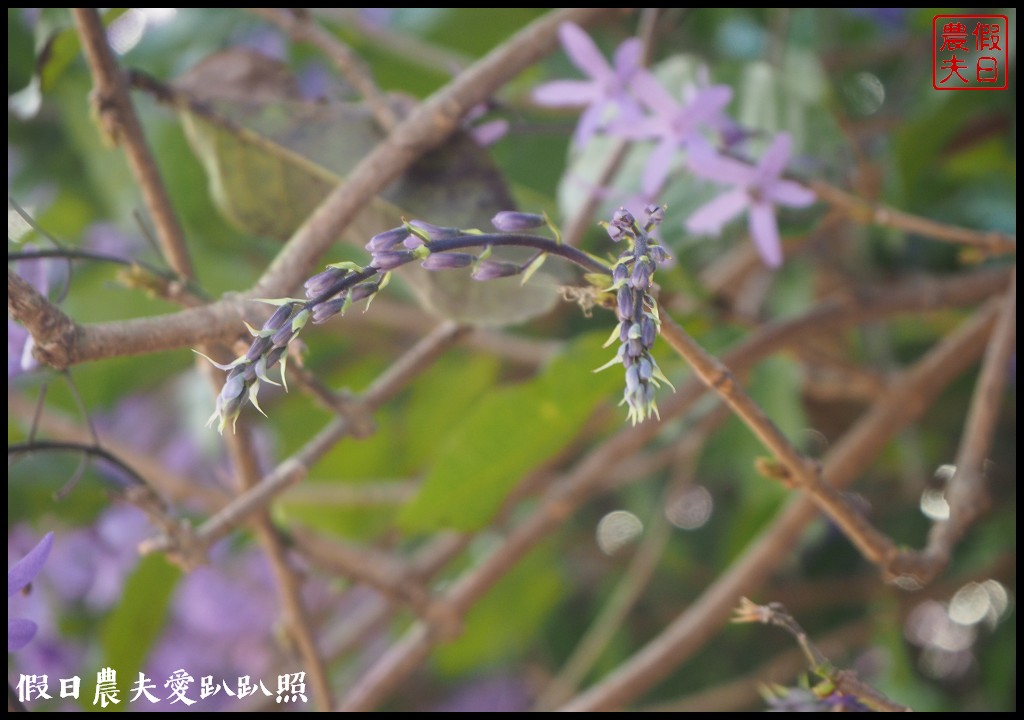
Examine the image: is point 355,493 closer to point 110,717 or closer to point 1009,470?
point 110,717

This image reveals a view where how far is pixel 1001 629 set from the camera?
975mm

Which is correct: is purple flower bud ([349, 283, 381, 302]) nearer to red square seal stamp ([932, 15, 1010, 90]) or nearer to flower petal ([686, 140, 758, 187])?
flower petal ([686, 140, 758, 187])

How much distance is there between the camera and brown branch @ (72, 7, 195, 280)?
50 centimetres

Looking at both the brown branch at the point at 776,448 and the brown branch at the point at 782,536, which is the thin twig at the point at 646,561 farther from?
the brown branch at the point at 776,448

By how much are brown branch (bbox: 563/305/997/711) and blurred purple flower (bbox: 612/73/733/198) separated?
0.25 meters

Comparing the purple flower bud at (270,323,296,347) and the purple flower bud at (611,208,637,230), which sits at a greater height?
the purple flower bud at (611,208,637,230)

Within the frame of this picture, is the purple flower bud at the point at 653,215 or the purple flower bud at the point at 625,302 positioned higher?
the purple flower bud at the point at 653,215

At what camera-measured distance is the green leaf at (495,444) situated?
67 cm

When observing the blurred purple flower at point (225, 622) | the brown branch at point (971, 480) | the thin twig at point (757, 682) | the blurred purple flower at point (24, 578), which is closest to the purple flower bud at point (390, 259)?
the blurred purple flower at point (24, 578)

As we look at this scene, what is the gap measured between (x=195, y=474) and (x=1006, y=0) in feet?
3.13

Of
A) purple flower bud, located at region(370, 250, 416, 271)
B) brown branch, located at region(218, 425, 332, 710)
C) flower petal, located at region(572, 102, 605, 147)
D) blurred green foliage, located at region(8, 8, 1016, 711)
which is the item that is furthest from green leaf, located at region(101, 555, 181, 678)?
purple flower bud, located at region(370, 250, 416, 271)

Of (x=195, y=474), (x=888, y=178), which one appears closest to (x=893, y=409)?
(x=888, y=178)

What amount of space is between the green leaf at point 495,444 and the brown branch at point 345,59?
0.71 ft

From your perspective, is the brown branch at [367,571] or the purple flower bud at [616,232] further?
the brown branch at [367,571]
